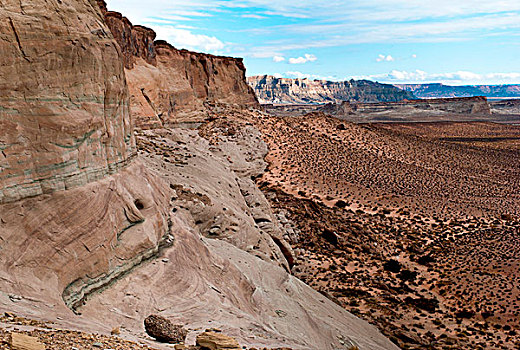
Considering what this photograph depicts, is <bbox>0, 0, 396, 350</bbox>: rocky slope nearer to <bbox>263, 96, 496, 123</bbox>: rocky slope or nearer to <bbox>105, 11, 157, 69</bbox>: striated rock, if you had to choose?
<bbox>105, 11, 157, 69</bbox>: striated rock

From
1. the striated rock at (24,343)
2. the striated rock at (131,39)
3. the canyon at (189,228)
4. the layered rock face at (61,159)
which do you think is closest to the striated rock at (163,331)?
the canyon at (189,228)

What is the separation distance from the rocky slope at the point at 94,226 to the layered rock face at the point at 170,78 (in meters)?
17.6

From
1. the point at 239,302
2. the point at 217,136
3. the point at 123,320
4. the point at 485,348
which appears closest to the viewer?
the point at 123,320

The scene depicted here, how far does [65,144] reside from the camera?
897 cm

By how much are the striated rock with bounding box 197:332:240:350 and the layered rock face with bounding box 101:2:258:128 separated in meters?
22.2

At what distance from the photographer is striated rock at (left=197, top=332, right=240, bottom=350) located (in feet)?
24.0

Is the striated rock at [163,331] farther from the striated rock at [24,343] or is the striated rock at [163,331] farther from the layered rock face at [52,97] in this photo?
the layered rock face at [52,97]

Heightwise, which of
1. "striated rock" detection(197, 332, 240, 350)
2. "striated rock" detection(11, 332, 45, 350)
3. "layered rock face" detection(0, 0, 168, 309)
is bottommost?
"striated rock" detection(197, 332, 240, 350)

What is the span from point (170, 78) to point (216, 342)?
1418 inches

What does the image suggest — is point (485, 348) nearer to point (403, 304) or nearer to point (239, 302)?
point (403, 304)

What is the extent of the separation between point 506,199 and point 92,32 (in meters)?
39.7

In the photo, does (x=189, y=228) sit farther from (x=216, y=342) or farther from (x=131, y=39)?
(x=131, y=39)

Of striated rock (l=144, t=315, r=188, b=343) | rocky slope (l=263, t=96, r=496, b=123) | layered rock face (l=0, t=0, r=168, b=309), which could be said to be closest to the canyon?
layered rock face (l=0, t=0, r=168, b=309)

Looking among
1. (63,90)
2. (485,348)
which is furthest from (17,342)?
(485,348)
